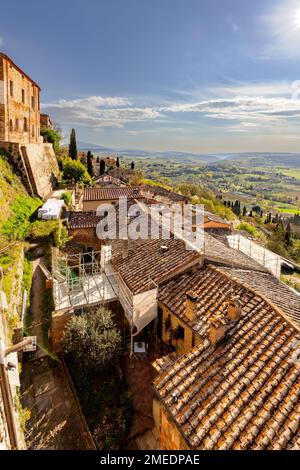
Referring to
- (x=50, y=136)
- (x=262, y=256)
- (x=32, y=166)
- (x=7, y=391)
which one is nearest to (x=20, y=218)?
(x=32, y=166)

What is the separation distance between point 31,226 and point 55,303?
8.79 metres

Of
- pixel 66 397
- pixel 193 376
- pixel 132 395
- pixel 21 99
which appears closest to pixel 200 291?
pixel 193 376

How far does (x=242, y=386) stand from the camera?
19.7 ft

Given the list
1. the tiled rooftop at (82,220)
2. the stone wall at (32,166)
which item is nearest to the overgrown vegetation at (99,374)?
the tiled rooftop at (82,220)

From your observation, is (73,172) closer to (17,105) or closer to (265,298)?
(17,105)

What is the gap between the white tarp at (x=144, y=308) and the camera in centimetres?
1029

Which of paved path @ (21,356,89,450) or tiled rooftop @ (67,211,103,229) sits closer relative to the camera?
paved path @ (21,356,89,450)

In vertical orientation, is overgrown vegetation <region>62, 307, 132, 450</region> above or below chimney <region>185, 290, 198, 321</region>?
below

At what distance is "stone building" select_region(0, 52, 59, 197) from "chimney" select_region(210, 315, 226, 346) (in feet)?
71.7

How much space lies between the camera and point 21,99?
2720 cm

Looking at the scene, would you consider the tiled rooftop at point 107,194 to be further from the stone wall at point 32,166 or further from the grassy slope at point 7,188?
the grassy slope at point 7,188

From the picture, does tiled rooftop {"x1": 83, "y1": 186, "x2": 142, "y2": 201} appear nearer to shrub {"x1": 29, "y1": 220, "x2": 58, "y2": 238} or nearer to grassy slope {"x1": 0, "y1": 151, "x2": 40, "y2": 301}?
grassy slope {"x1": 0, "y1": 151, "x2": 40, "y2": 301}

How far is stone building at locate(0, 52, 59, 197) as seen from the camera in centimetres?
2309

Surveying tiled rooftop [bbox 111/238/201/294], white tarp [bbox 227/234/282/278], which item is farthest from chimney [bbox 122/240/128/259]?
white tarp [bbox 227/234/282/278]
